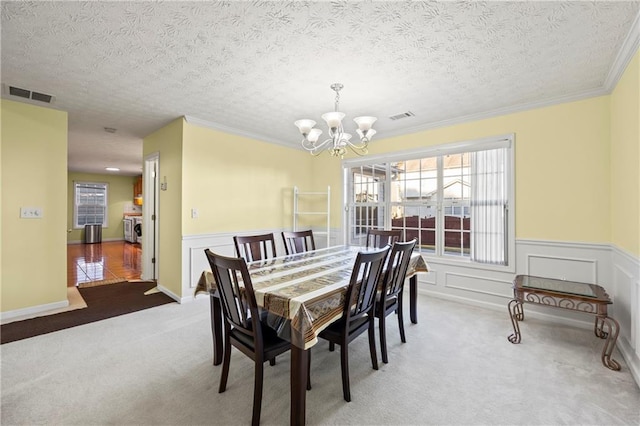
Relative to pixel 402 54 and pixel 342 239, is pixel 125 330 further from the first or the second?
pixel 402 54

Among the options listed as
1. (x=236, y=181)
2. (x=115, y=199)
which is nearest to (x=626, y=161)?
(x=236, y=181)

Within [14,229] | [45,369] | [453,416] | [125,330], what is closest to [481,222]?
[453,416]

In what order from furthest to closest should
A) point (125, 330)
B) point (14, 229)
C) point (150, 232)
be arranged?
1. point (150, 232)
2. point (14, 229)
3. point (125, 330)

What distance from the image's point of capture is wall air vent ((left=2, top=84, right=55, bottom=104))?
107 inches

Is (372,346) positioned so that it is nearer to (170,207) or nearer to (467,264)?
(467,264)

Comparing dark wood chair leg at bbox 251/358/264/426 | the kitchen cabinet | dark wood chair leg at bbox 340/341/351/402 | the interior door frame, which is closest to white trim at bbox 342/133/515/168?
dark wood chair leg at bbox 340/341/351/402

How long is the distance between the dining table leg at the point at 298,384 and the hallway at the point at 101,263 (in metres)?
4.40

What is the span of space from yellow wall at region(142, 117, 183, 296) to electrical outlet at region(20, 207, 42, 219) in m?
1.28

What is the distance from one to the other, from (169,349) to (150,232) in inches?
108

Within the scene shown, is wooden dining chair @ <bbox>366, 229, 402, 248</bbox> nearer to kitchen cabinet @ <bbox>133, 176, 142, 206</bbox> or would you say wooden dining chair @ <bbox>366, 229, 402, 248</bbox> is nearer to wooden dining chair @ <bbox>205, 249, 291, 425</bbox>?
wooden dining chair @ <bbox>205, 249, 291, 425</bbox>

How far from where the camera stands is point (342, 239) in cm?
496

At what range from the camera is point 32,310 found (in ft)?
10.3

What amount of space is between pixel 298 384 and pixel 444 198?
3.25 m

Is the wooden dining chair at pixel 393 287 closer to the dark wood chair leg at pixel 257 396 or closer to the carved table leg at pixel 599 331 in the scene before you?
the dark wood chair leg at pixel 257 396
